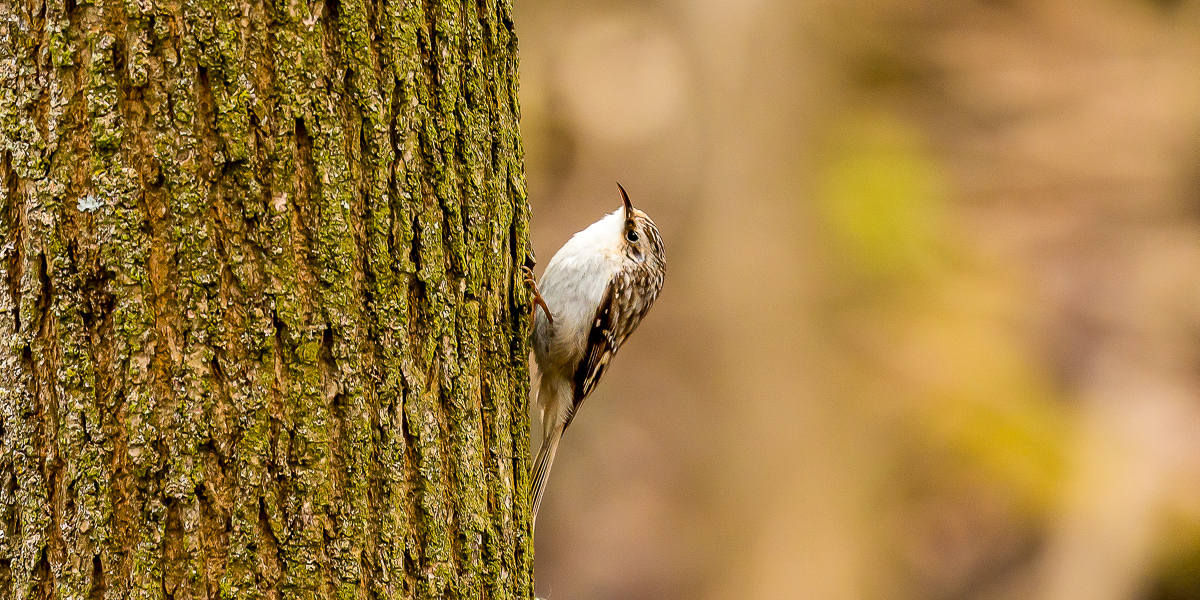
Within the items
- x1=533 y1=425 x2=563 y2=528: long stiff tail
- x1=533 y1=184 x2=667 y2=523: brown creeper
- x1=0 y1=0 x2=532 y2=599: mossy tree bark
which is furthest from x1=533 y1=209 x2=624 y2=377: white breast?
x1=0 y1=0 x2=532 y2=599: mossy tree bark

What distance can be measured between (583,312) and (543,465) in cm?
53

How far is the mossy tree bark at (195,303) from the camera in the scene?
1.49m

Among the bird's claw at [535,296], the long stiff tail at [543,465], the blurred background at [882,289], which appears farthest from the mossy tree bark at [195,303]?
the blurred background at [882,289]

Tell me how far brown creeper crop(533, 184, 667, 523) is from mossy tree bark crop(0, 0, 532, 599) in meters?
1.35

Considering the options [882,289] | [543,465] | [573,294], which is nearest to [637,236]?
[573,294]

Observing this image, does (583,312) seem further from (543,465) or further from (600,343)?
(543,465)

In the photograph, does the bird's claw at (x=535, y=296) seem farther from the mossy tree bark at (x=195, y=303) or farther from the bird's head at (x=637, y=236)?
the mossy tree bark at (x=195, y=303)

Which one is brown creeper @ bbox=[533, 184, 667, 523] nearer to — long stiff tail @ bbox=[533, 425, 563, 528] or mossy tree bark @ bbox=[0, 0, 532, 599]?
long stiff tail @ bbox=[533, 425, 563, 528]

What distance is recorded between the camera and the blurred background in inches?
293

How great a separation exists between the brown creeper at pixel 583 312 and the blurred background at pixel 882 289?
4.10 meters

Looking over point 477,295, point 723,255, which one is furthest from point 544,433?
point 723,255

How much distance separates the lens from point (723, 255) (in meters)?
7.53

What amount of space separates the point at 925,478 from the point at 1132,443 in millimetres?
1578

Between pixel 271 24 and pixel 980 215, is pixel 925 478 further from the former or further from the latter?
pixel 271 24
